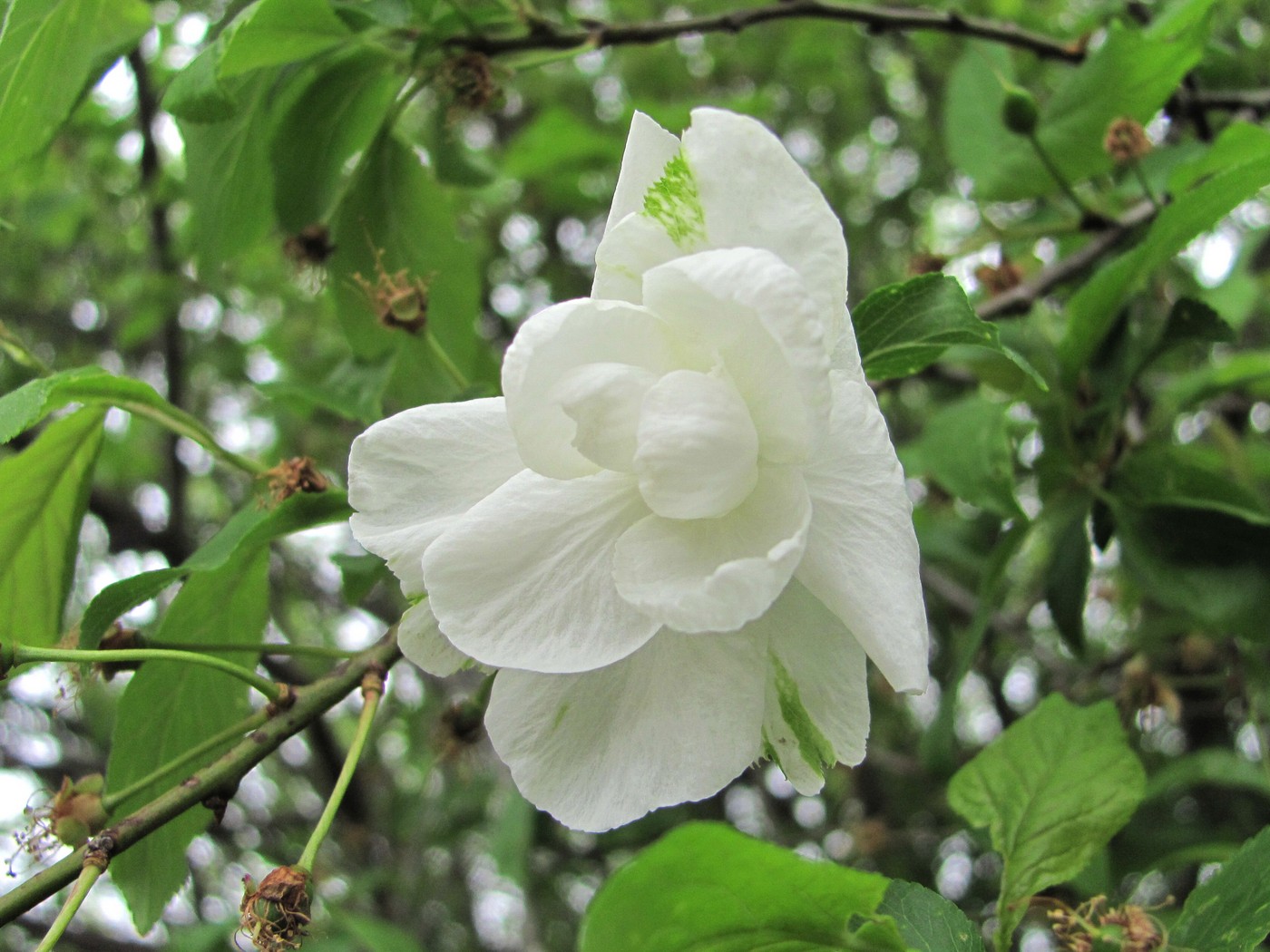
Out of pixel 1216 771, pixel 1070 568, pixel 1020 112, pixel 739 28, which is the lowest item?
pixel 1216 771

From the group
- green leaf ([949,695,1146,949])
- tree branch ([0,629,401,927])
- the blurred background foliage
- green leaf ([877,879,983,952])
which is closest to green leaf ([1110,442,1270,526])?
the blurred background foliage

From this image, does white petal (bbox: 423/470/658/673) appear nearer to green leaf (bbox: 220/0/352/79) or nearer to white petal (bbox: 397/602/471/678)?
white petal (bbox: 397/602/471/678)

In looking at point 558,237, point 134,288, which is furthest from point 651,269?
point 558,237

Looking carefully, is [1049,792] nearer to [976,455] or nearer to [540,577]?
[976,455]

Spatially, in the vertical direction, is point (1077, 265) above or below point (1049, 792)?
above

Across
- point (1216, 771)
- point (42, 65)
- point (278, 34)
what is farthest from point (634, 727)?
point (1216, 771)

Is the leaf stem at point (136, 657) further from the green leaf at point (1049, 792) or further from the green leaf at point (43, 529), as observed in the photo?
the green leaf at point (1049, 792)
